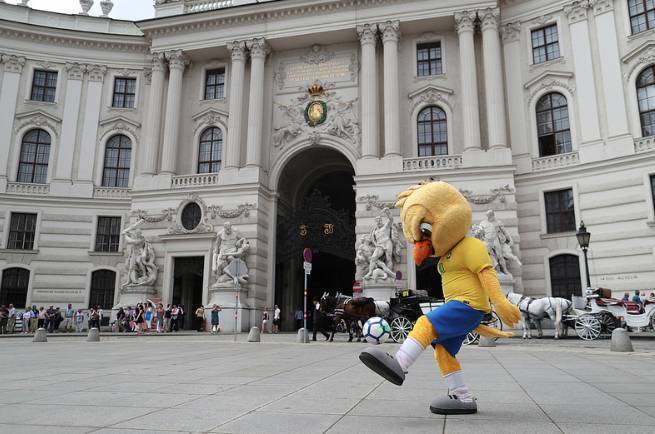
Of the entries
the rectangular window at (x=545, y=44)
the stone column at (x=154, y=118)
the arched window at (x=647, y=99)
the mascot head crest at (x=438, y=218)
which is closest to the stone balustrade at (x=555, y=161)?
the arched window at (x=647, y=99)

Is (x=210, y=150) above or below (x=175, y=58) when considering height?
below

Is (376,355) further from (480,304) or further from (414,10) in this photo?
(414,10)

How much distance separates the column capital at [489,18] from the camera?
27.6 meters

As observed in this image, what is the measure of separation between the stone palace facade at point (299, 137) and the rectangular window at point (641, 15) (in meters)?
0.12

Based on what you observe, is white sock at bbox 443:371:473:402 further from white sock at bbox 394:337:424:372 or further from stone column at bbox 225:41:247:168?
stone column at bbox 225:41:247:168

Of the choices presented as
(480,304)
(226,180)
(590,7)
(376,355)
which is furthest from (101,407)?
(590,7)

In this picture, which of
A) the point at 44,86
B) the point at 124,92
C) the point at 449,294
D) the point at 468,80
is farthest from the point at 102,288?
the point at 449,294

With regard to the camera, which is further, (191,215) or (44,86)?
(44,86)

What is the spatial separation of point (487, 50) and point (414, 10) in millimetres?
4760

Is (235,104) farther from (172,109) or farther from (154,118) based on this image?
(154,118)

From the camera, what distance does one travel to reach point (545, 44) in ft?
90.9

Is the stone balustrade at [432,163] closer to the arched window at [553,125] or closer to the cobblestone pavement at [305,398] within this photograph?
the arched window at [553,125]

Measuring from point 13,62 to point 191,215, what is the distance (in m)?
16.1

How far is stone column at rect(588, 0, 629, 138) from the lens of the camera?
24.5 meters
